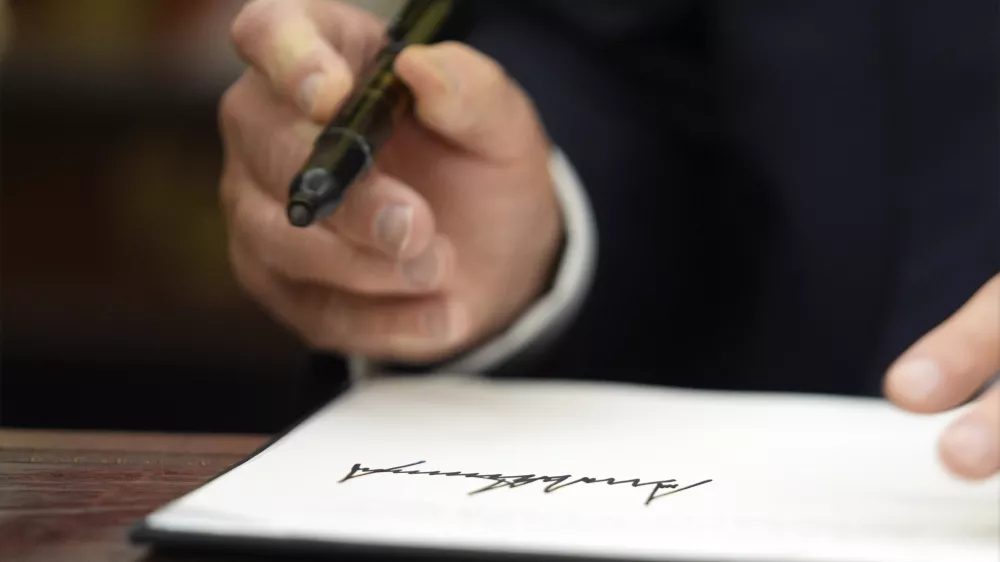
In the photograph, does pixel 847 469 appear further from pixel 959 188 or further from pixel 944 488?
pixel 959 188

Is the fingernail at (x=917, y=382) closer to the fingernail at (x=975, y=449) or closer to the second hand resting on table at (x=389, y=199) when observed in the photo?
the fingernail at (x=975, y=449)

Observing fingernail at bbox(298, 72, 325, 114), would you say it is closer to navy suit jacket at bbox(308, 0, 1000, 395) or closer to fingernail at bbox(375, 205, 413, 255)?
fingernail at bbox(375, 205, 413, 255)

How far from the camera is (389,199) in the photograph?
0.27 meters

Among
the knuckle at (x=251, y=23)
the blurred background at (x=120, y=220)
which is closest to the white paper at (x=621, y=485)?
the knuckle at (x=251, y=23)

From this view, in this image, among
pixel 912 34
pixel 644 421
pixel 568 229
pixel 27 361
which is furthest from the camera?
pixel 27 361

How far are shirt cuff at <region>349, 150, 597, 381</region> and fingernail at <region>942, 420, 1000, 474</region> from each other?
0.20m

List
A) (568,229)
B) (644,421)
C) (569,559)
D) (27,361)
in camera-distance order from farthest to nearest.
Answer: (27,361) → (568,229) → (644,421) → (569,559)

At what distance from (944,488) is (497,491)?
3.8 inches

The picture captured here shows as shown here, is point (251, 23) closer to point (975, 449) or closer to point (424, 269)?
point (424, 269)

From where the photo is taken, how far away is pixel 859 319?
506 millimetres

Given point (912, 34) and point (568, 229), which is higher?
point (912, 34)

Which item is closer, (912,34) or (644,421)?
(644,421)

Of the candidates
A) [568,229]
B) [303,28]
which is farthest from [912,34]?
[303,28]
